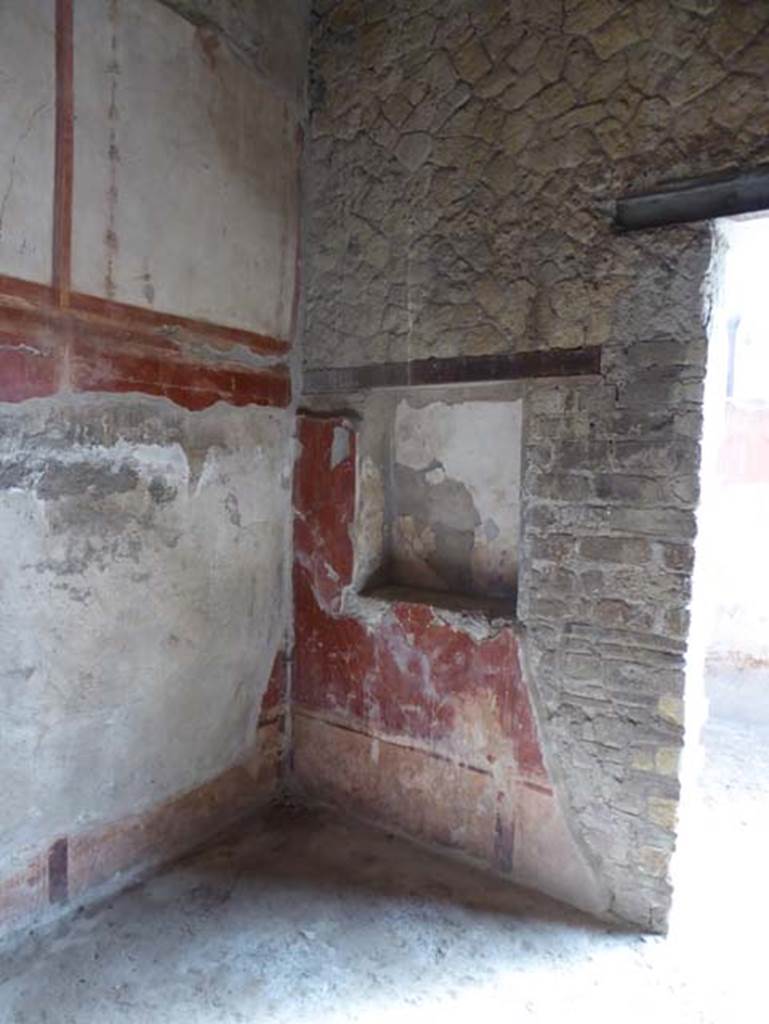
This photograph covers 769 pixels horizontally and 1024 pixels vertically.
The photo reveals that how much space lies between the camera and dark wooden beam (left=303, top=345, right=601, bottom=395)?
2.00 m

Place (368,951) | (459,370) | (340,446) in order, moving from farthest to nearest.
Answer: (340,446) < (459,370) < (368,951)

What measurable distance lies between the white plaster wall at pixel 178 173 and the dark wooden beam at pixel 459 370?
0.27 m

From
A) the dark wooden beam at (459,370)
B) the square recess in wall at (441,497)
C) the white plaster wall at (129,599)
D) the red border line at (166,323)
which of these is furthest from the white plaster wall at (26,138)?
the square recess in wall at (441,497)

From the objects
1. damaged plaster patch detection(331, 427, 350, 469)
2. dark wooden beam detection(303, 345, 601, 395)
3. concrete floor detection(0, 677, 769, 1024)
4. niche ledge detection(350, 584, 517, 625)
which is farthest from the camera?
damaged plaster patch detection(331, 427, 350, 469)

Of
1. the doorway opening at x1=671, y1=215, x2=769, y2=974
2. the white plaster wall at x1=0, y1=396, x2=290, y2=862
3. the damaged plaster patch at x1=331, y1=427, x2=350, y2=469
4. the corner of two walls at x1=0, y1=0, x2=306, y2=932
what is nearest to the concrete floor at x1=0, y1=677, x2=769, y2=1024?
the doorway opening at x1=671, y1=215, x2=769, y2=974

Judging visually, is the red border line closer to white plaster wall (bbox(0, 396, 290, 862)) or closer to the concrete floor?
white plaster wall (bbox(0, 396, 290, 862))

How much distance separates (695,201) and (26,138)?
1665 mm

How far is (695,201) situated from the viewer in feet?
5.84

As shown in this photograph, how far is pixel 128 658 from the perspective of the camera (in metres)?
2.08

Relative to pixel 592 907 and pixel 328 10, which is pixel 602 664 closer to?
pixel 592 907

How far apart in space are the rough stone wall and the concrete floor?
0.70 ft

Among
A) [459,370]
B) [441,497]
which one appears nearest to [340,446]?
[441,497]

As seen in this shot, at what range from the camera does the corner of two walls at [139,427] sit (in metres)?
1.79

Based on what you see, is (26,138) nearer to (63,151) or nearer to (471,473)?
(63,151)
